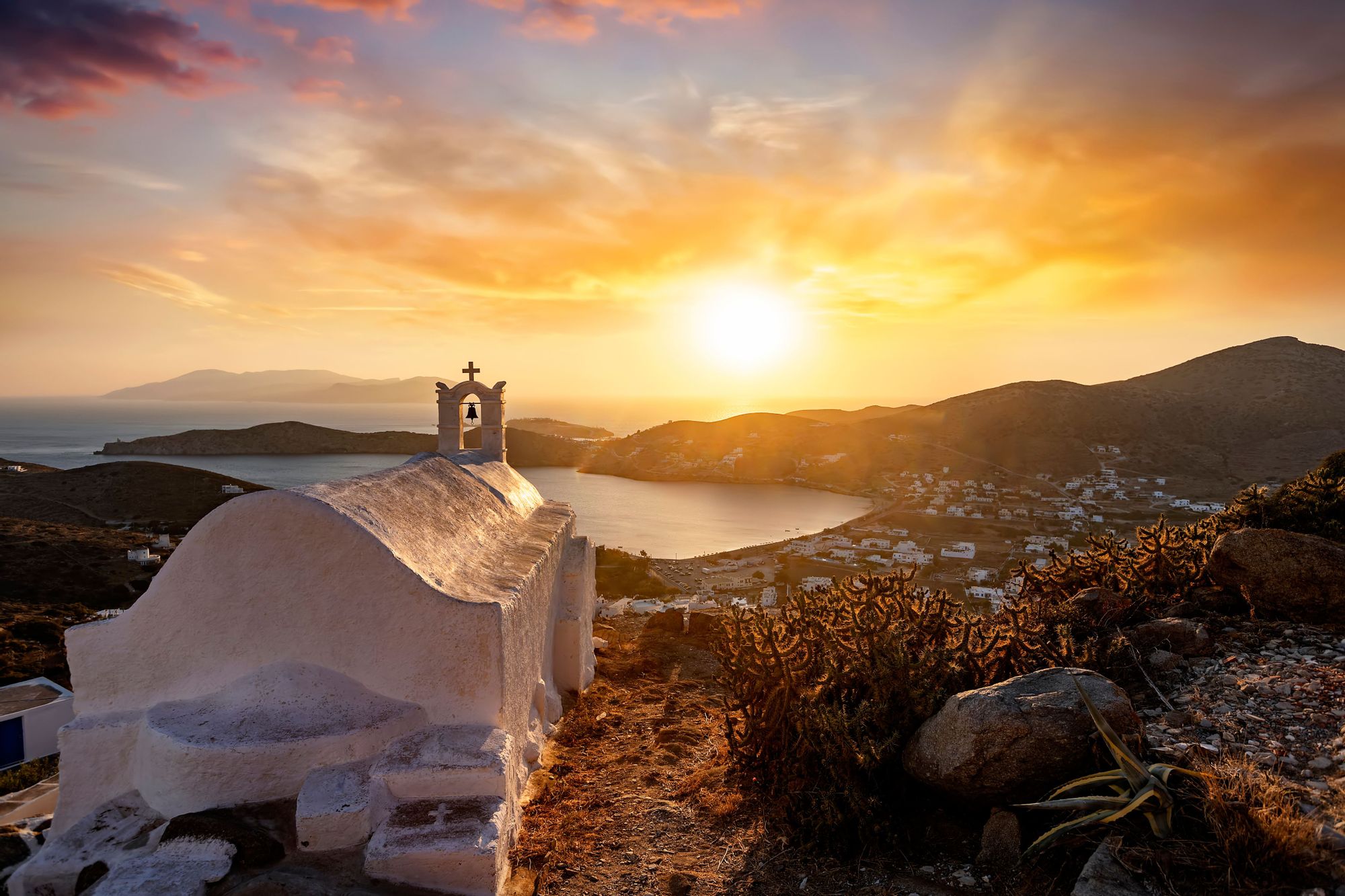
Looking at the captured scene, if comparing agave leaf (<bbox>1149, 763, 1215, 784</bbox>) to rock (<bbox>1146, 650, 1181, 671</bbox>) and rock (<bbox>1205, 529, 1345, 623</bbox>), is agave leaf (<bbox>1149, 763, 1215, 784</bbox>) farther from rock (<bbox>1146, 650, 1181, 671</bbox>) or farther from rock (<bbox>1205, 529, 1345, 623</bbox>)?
rock (<bbox>1205, 529, 1345, 623</bbox>)

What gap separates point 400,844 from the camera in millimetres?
4262

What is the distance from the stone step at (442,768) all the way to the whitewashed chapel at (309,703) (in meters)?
0.01

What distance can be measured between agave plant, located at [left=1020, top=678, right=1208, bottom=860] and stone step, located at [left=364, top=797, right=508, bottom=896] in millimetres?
3250

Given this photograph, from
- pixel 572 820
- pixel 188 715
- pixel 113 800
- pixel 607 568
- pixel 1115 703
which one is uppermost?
pixel 1115 703

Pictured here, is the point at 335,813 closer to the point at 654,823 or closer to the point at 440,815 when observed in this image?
the point at 440,815

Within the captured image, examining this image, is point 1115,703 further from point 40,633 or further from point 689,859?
point 40,633

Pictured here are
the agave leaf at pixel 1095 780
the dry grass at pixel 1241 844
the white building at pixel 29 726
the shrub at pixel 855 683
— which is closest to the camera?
the dry grass at pixel 1241 844

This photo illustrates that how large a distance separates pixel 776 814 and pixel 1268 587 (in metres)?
4.88

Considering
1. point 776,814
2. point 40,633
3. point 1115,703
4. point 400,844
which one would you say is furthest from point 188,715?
point 40,633

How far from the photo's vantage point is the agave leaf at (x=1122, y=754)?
3.81m

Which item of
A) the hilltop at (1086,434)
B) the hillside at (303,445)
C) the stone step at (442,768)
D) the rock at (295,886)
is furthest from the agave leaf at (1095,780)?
the hillside at (303,445)

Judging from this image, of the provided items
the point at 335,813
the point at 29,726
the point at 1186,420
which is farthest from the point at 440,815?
the point at 1186,420

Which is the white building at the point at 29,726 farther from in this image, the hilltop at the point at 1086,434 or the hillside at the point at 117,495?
the hilltop at the point at 1086,434

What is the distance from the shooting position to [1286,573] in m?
6.01
